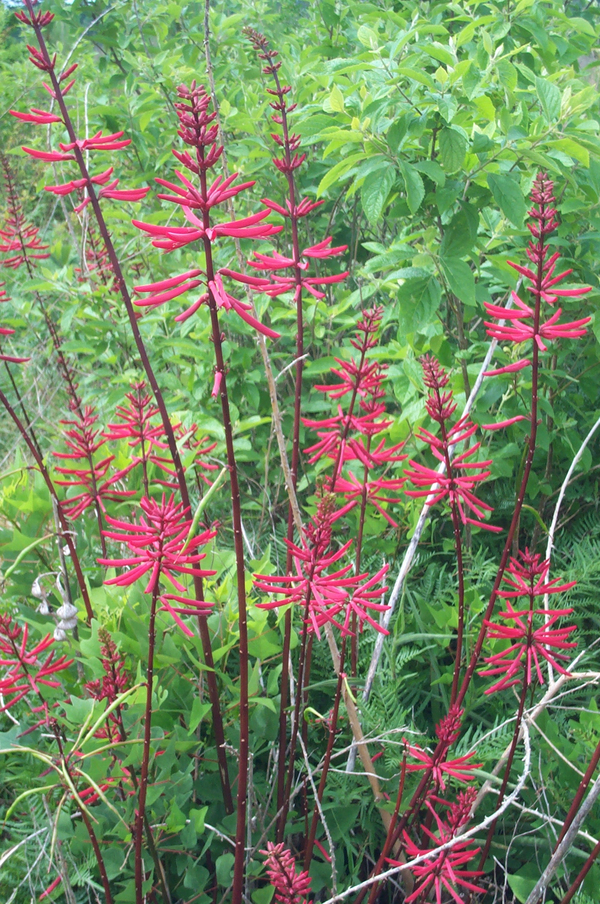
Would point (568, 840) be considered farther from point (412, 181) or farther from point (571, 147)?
point (571, 147)

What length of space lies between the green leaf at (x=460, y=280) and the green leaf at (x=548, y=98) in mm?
406

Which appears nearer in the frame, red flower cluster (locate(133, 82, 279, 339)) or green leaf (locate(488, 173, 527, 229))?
red flower cluster (locate(133, 82, 279, 339))

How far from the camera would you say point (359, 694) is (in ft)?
5.80

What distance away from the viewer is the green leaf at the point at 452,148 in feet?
5.64

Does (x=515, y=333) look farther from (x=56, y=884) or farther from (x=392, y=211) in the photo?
(x=56, y=884)

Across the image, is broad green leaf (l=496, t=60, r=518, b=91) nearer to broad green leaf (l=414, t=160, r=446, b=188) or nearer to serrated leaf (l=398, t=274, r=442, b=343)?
broad green leaf (l=414, t=160, r=446, b=188)

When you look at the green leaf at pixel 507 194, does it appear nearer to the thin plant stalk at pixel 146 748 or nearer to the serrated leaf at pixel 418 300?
the serrated leaf at pixel 418 300

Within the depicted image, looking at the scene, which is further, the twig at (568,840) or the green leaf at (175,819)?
the green leaf at (175,819)

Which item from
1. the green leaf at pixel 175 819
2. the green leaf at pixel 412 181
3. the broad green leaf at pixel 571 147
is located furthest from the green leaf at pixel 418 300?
the green leaf at pixel 175 819

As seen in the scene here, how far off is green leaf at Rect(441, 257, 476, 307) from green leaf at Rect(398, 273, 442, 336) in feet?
0.18

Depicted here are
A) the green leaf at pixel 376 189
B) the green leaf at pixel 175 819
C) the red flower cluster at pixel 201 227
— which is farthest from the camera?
the green leaf at pixel 376 189

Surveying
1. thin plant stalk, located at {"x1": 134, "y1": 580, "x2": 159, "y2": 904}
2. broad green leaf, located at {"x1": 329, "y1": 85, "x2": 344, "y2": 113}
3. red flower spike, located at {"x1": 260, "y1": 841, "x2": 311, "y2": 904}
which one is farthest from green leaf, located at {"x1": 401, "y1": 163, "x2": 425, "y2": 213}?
red flower spike, located at {"x1": 260, "y1": 841, "x2": 311, "y2": 904}

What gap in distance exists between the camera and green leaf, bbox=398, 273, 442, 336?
1863 millimetres

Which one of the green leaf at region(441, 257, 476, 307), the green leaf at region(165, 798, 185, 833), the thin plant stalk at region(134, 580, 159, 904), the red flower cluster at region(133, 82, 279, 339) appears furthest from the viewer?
the green leaf at region(441, 257, 476, 307)
